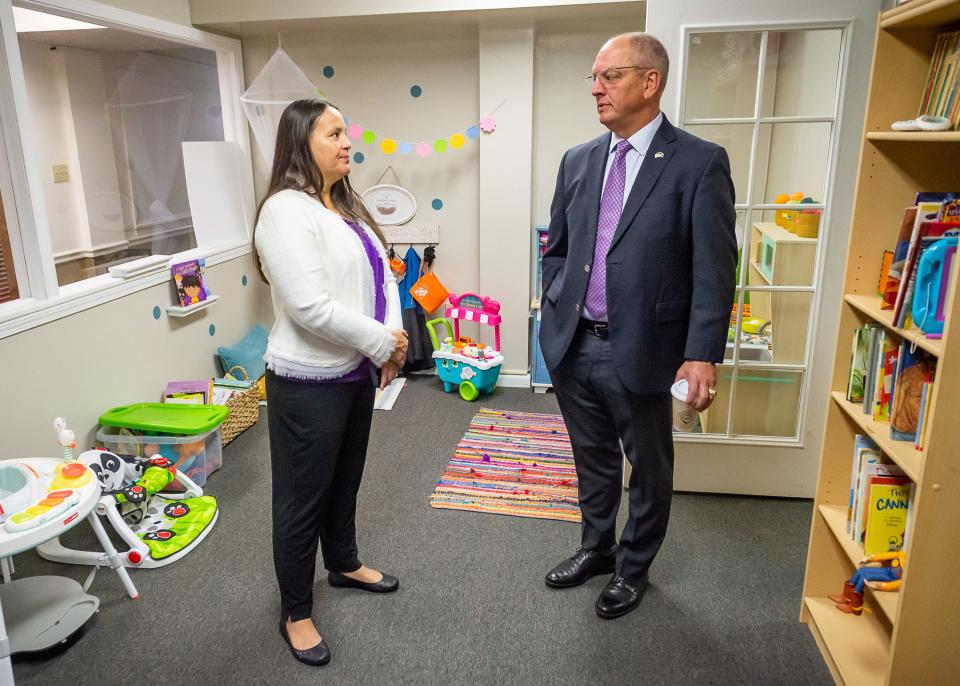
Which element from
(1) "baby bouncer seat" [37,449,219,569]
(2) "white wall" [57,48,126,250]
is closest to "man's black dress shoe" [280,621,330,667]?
(1) "baby bouncer seat" [37,449,219,569]

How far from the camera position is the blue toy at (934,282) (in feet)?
4.61

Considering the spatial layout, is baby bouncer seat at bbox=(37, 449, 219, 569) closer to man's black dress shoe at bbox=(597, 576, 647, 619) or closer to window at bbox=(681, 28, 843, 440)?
man's black dress shoe at bbox=(597, 576, 647, 619)

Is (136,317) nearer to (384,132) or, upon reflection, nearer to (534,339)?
(384,132)

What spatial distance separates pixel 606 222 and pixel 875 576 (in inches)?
41.4

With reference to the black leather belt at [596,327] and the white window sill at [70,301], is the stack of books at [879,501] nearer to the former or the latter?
the black leather belt at [596,327]

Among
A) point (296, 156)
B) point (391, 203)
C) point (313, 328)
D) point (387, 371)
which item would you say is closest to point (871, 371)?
point (387, 371)

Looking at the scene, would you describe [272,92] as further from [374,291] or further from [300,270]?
[300,270]

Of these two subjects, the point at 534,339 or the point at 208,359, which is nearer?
the point at 208,359

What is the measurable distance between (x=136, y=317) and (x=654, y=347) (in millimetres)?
2268

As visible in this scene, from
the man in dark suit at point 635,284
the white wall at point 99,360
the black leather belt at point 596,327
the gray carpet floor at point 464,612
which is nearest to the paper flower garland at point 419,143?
the white wall at point 99,360

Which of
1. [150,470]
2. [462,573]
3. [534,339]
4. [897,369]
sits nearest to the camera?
[897,369]

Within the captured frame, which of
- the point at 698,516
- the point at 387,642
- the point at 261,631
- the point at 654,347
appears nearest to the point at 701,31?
the point at 654,347

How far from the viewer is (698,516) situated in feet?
8.54

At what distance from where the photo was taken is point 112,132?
336cm
